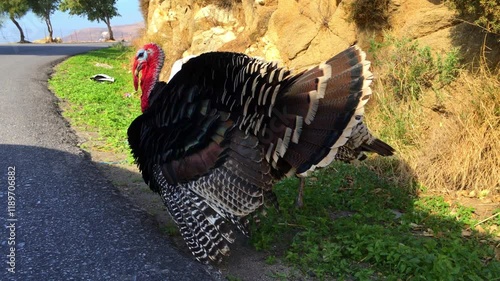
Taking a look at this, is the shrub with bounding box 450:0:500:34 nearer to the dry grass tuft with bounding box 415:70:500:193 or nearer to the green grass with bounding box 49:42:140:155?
the dry grass tuft with bounding box 415:70:500:193

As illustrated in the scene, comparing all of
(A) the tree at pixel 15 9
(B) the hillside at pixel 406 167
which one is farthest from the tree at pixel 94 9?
(B) the hillside at pixel 406 167

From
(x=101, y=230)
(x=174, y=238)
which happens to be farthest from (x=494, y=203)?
(x=101, y=230)

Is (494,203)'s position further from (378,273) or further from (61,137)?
(61,137)

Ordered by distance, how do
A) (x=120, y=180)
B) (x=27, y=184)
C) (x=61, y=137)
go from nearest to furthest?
(x=27, y=184) → (x=120, y=180) → (x=61, y=137)

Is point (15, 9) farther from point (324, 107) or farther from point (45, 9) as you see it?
point (324, 107)

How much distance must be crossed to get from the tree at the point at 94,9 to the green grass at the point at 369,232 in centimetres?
3651

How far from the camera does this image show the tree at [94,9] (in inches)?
1529

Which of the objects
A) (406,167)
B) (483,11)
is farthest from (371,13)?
(406,167)

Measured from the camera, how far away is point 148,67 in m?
4.57

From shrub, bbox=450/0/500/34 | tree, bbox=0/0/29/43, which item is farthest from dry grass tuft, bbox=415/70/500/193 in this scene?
tree, bbox=0/0/29/43

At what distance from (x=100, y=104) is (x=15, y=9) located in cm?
4098

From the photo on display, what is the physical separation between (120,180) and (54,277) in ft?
6.80

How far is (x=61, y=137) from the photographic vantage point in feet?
20.6

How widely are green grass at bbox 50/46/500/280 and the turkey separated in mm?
498
